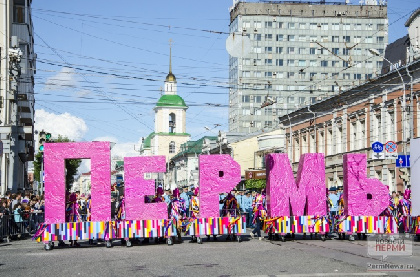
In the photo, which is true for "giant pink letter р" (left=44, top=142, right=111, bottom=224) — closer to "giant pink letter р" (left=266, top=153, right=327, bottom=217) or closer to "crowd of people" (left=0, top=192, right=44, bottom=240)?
"crowd of people" (left=0, top=192, right=44, bottom=240)

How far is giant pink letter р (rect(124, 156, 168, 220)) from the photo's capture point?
21.5m

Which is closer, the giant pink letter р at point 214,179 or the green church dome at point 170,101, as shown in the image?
the giant pink letter р at point 214,179

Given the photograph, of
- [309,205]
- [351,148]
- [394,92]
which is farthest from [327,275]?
[351,148]

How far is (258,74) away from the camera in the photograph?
117 meters

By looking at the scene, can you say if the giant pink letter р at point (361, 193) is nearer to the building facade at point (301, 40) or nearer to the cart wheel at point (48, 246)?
the cart wheel at point (48, 246)

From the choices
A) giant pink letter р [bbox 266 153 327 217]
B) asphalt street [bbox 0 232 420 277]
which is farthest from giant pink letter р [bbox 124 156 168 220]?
giant pink letter р [bbox 266 153 327 217]

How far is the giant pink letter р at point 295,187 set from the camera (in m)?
22.4

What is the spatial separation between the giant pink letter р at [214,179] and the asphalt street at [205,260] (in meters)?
1.15

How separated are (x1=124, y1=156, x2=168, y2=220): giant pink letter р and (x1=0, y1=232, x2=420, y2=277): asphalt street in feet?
3.26

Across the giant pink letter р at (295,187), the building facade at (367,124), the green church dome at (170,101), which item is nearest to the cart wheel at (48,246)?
the giant pink letter р at (295,187)

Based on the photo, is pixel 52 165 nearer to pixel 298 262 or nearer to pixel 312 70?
pixel 298 262

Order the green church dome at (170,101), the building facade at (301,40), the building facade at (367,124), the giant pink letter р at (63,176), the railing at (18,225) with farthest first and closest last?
the green church dome at (170,101) < the building facade at (301,40) < the building facade at (367,124) < the railing at (18,225) < the giant pink letter р at (63,176)

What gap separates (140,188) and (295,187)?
4938 millimetres

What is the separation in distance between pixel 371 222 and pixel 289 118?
39346 mm
